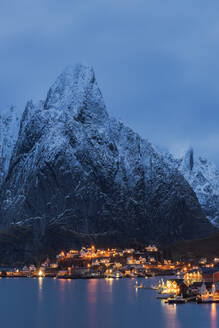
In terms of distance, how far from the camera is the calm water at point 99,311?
9538 cm

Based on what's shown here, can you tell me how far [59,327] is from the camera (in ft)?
303

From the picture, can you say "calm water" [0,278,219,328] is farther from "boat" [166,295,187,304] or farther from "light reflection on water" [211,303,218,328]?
"boat" [166,295,187,304]

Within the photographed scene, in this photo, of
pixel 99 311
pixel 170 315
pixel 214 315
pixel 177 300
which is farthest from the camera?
pixel 177 300

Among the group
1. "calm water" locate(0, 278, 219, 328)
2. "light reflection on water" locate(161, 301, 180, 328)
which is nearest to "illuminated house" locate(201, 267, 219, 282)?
"calm water" locate(0, 278, 219, 328)

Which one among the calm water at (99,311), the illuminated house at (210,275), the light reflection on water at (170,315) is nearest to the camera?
the light reflection on water at (170,315)

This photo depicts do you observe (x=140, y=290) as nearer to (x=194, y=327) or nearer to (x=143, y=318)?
(x=143, y=318)

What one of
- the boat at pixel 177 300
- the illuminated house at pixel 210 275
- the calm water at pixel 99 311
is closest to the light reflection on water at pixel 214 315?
the calm water at pixel 99 311

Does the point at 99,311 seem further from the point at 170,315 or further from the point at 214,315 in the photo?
the point at 214,315

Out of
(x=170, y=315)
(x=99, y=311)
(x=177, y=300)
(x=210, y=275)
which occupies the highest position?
(x=210, y=275)

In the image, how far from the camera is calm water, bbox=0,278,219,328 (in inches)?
3755

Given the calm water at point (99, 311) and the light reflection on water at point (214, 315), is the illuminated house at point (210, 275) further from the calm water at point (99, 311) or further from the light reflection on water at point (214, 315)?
the light reflection on water at point (214, 315)

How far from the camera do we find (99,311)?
110250 mm

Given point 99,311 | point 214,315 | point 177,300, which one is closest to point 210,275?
point 177,300

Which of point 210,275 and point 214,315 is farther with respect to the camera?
point 210,275
